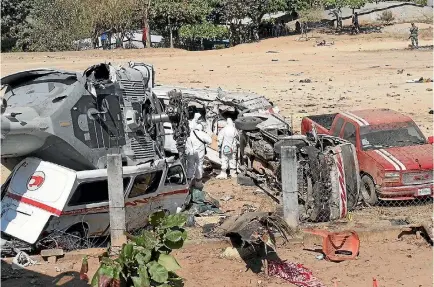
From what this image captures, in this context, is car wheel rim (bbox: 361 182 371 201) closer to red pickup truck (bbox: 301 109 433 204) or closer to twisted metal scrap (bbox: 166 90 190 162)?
red pickup truck (bbox: 301 109 433 204)

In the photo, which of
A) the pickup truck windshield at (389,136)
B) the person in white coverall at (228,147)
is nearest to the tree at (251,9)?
the person in white coverall at (228,147)

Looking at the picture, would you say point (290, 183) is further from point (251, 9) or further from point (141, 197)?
point (251, 9)

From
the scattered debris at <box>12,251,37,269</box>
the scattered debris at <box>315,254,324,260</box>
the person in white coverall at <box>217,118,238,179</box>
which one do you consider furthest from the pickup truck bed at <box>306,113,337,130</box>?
Result: the scattered debris at <box>12,251,37,269</box>

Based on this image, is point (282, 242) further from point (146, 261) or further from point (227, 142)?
point (227, 142)

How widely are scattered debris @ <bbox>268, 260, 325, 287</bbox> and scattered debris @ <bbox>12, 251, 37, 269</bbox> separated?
3.52m

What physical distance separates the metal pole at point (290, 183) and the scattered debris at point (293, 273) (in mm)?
990

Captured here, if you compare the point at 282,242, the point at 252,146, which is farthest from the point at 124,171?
the point at 252,146

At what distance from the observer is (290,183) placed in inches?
431

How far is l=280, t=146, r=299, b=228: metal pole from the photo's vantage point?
35.7 ft

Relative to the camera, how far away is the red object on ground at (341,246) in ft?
34.2

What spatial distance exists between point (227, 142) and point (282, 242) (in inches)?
217

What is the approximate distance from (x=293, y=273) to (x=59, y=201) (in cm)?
360

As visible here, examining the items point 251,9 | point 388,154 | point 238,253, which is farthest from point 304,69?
point 238,253

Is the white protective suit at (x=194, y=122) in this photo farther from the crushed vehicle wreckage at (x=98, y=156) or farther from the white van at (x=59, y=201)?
the white van at (x=59, y=201)
